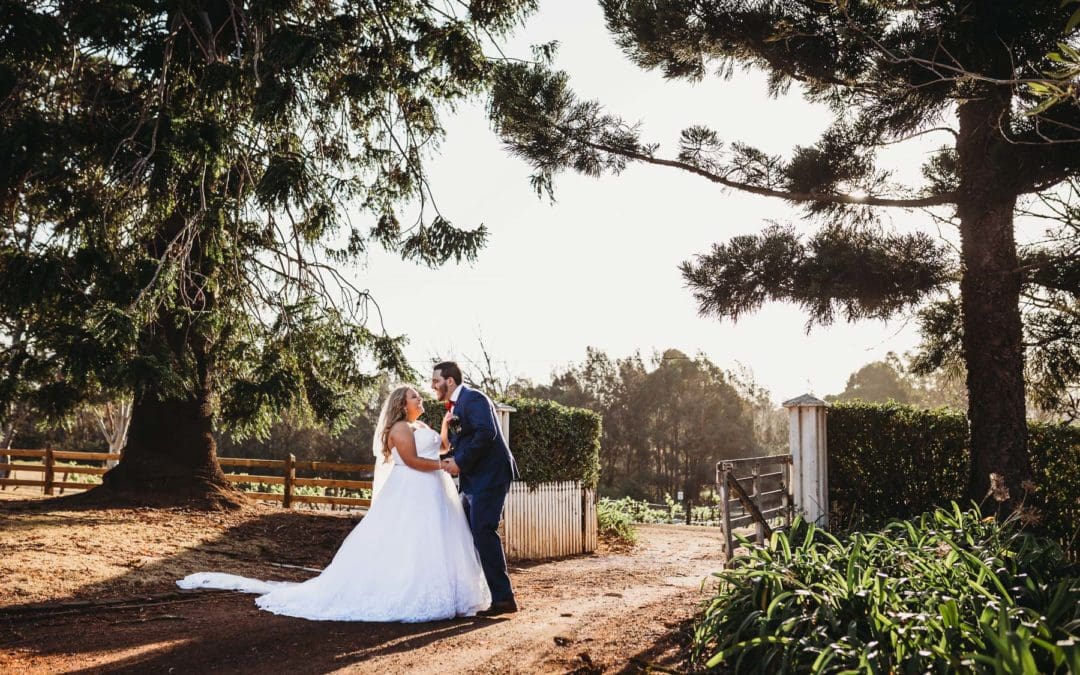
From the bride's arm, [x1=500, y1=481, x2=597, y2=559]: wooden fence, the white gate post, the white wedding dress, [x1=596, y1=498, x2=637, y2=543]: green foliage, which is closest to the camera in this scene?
the white wedding dress

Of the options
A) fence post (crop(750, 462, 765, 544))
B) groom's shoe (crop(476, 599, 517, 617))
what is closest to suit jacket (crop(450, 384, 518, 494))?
groom's shoe (crop(476, 599, 517, 617))

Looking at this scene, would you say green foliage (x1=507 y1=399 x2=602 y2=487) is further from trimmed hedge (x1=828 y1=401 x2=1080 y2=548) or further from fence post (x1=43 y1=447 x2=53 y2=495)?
fence post (x1=43 y1=447 x2=53 y2=495)

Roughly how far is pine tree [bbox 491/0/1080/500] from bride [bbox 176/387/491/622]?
4.81 m

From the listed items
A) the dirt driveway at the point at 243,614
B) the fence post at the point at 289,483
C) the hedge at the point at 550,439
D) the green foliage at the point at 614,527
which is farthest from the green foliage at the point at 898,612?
the fence post at the point at 289,483

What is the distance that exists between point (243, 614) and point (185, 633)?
0.59 m

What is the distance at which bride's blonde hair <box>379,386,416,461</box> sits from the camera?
21.7 ft

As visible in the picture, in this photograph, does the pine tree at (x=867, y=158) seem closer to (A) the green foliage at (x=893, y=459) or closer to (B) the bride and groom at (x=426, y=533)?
(A) the green foliage at (x=893, y=459)

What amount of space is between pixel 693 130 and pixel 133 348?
22.5 feet

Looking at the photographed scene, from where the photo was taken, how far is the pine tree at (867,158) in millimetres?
8109

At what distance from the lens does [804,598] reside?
4465 mm

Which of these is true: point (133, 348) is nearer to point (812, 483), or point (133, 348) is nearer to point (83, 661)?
point (83, 661)

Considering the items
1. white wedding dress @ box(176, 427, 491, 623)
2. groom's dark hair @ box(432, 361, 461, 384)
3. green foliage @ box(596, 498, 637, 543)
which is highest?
groom's dark hair @ box(432, 361, 461, 384)

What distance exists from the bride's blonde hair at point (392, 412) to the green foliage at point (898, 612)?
2.92 metres

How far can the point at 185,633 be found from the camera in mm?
5555
